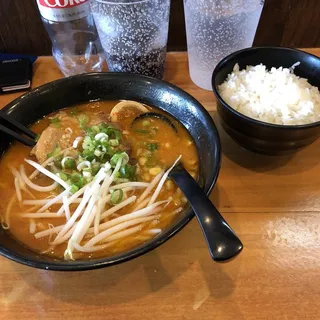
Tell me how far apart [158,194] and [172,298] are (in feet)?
0.95

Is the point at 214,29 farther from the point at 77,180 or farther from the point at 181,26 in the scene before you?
the point at 77,180

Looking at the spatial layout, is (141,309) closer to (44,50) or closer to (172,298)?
(172,298)

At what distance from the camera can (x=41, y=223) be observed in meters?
1.04

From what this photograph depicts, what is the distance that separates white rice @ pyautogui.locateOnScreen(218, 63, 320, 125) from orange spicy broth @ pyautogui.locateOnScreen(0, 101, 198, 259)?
0.69 ft

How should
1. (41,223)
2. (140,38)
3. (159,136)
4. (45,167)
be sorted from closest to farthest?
(41,223) < (45,167) < (159,136) < (140,38)

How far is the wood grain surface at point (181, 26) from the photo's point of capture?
1627mm

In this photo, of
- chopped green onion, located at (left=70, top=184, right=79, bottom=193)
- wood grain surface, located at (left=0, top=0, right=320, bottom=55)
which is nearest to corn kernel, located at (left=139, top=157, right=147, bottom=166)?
chopped green onion, located at (left=70, top=184, right=79, bottom=193)

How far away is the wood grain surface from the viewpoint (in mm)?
1627

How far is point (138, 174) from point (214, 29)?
64 centimetres

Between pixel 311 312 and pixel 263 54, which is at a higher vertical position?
pixel 263 54

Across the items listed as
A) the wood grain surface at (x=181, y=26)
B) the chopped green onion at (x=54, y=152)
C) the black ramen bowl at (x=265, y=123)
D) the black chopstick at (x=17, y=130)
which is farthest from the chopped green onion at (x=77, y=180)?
the wood grain surface at (x=181, y=26)

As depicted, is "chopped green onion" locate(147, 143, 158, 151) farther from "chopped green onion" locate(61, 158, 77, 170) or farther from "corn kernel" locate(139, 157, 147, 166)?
"chopped green onion" locate(61, 158, 77, 170)

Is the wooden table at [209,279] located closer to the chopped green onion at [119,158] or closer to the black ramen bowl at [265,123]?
the black ramen bowl at [265,123]

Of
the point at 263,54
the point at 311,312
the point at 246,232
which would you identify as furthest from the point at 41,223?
the point at 263,54
